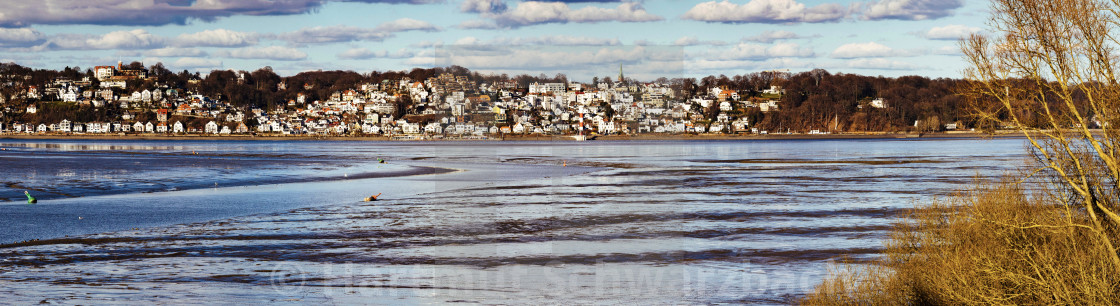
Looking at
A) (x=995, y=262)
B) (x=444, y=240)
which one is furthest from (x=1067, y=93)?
(x=444, y=240)

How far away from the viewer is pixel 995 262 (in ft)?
38.2

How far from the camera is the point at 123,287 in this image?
14.9 meters

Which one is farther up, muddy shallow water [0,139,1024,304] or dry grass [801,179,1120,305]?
dry grass [801,179,1120,305]

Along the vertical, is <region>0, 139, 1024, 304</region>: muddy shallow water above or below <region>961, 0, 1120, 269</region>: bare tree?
below

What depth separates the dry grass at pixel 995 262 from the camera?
35.5 ft

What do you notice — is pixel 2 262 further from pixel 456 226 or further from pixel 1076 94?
pixel 1076 94

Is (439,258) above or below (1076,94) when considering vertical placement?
below

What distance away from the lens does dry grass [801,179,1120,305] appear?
35.5ft

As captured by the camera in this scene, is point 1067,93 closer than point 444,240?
Yes

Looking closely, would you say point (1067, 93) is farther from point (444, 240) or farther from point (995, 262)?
point (444, 240)

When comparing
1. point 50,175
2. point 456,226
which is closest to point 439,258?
point 456,226

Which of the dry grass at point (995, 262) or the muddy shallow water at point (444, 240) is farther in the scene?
the muddy shallow water at point (444, 240)

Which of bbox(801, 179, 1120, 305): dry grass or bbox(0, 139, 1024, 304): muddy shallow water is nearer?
bbox(801, 179, 1120, 305): dry grass

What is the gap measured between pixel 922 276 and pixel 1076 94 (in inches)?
188
